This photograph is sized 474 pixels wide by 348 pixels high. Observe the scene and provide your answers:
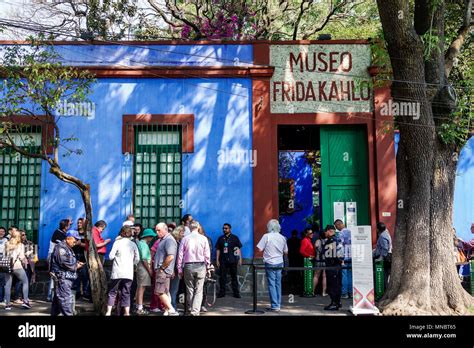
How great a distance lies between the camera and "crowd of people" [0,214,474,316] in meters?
9.56

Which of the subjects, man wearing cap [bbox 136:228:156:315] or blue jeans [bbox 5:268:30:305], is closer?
man wearing cap [bbox 136:228:156:315]

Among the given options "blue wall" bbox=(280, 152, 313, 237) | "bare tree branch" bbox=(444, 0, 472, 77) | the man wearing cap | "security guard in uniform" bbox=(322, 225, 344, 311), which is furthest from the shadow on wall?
"blue wall" bbox=(280, 152, 313, 237)

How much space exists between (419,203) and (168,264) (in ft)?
16.8

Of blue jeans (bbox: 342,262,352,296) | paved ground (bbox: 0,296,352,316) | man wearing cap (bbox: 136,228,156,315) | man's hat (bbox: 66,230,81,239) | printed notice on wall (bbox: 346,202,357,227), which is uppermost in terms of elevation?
printed notice on wall (bbox: 346,202,357,227)

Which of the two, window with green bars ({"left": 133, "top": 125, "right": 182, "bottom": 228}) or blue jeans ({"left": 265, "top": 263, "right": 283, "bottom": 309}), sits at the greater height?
window with green bars ({"left": 133, "top": 125, "right": 182, "bottom": 228})

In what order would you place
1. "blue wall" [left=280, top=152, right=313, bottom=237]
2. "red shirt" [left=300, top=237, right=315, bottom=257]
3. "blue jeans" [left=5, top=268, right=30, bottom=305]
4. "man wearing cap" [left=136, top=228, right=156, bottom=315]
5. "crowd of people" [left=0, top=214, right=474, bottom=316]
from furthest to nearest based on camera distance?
"blue wall" [left=280, top=152, right=313, bottom=237] → "red shirt" [left=300, top=237, right=315, bottom=257] → "blue jeans" [left=5, top=268, right=30, bottom=305] → "man wearing cap" [left=136, top=228, right=156, bottom=315] → "crowd of people" [left=0, top=214, right=474, bottom=316]

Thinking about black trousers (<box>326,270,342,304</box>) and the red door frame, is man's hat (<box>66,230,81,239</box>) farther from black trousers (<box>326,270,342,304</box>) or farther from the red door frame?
black trousers (<box>326,270,342,304</box>)

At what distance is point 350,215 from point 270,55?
4.95 metres

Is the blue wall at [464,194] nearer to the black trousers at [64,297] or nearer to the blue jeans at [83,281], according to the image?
the blue jeans at [83,281]

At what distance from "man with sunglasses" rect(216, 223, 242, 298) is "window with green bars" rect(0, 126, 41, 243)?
16.0ft

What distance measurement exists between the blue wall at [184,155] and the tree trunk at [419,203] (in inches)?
172

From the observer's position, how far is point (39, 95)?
1085cm
